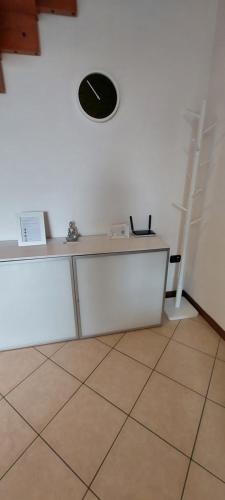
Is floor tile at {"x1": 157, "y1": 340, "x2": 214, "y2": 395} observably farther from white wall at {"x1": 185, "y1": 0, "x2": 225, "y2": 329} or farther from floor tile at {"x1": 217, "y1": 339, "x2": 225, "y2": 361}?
white wall at {"x1": 185, "y1": 0, "x2": 225, "y2": 329}

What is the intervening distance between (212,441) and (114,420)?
1.61ft

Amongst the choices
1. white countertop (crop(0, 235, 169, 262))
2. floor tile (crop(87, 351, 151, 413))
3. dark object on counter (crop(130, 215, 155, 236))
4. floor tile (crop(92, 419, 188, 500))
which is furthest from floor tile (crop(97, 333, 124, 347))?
dark object on counter (crop(130, 215, 155, 236))

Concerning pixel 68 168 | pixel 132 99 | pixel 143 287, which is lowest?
pixel 143 287

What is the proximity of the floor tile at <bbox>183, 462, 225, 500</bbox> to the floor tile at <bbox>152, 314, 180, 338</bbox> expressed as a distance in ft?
2.81

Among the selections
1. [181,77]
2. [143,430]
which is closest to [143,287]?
[143,430]

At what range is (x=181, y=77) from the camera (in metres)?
1.62

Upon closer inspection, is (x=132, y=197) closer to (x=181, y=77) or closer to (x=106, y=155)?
(x=106, y=155)

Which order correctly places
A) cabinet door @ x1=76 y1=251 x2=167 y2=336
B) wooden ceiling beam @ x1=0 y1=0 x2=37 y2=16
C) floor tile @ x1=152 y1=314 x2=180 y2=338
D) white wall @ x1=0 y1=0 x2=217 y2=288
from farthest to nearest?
floor tile @ x1=152 y1=314 x2=180 y2=338 < cabinet door @ x1=76 y1=251 x2=167 y2=336 < white wall @ x1=0 y1=0 x2=217 y2=288 < wooden ceiling beam @ x1=0 y1=0 x2=37 y2=16

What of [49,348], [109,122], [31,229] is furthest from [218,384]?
[109,122]

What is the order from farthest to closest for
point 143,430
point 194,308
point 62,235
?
point 194,308
point 62,235
point 143,430

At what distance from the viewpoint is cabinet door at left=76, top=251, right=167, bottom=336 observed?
5.10ft

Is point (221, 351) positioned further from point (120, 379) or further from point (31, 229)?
point (31, 229)

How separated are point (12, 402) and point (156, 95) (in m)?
2.21

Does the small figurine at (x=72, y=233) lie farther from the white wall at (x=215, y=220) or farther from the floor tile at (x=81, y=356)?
the white wall at (x=215, y=220)
